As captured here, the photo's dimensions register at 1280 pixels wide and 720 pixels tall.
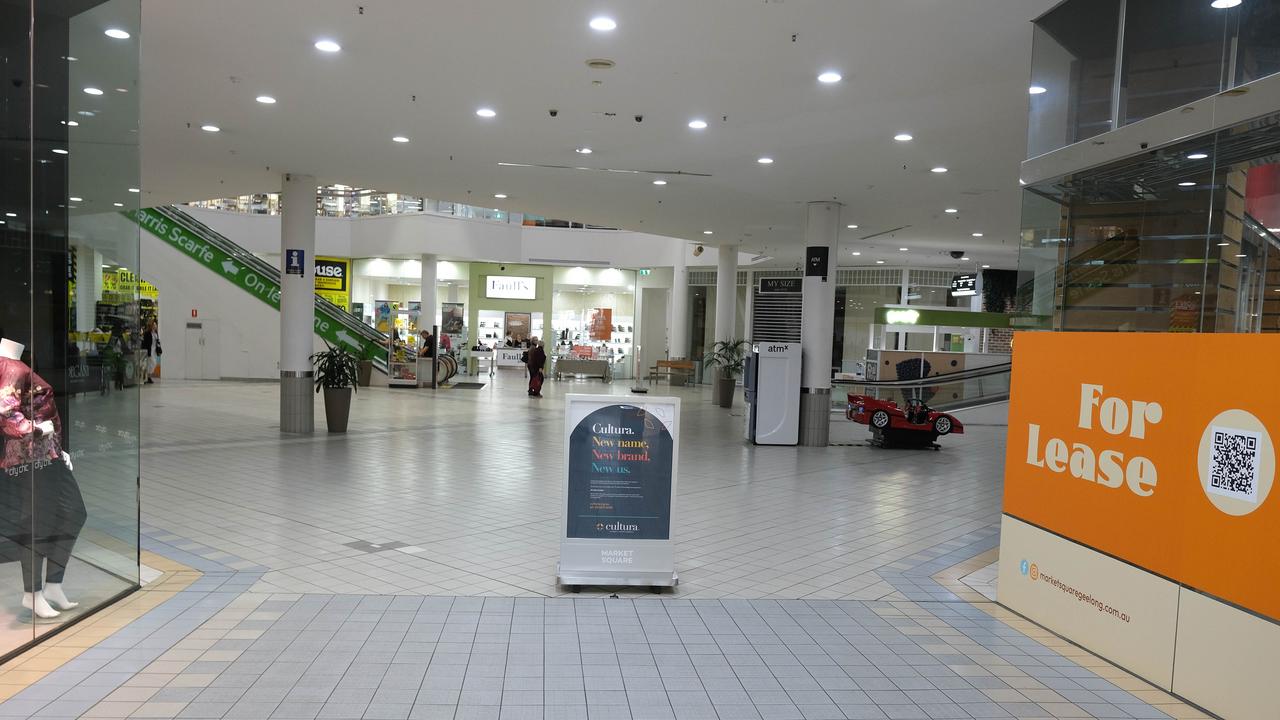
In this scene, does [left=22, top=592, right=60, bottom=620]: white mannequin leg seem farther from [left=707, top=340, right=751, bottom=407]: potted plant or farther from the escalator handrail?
[left=707, top=340, right=751, bottom=407]: potted plant

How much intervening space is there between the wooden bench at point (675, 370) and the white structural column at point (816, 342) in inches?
423

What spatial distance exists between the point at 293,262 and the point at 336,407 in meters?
2.05

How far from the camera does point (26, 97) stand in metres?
3.74

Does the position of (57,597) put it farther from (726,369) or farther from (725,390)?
(726,369)

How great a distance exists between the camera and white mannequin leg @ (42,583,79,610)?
12.7ft

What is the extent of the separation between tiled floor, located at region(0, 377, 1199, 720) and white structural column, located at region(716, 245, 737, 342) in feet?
37.4

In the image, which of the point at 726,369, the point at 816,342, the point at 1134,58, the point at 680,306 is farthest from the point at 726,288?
the point at 1134,58

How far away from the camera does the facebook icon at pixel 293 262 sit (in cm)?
1127

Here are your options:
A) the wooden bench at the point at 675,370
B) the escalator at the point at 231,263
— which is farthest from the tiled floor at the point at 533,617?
the wooden bench at the point at 675,370

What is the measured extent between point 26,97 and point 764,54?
445 centimetres

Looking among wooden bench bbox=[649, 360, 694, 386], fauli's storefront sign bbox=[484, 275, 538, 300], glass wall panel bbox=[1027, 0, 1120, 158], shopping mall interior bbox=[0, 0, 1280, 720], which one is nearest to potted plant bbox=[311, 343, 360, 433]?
shopping mall interior bbox=[0, 0, 1280, 720]

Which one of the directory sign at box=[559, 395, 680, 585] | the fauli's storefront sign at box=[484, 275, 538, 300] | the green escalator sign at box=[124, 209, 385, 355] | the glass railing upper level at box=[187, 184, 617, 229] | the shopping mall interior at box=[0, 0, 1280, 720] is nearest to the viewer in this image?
the shopping mall interior at box=[0, 0, 1280, 720]

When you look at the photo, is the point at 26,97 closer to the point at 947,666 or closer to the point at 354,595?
the point at 354,595

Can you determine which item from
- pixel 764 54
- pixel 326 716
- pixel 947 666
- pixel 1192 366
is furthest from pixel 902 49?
pixel 326 716
